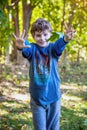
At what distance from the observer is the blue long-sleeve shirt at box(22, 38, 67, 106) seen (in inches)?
150

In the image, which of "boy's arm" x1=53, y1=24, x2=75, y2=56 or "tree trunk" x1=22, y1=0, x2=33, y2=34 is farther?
"tree trunk" x1=22, y1=0, x2=33, y2=34

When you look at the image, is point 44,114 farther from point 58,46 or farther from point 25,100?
point 25,100

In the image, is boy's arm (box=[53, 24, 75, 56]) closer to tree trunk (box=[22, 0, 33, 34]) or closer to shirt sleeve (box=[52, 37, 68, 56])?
shirt sleeve (box=[52, 37, 68, 56])

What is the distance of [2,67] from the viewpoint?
Answer: 10.7 meters

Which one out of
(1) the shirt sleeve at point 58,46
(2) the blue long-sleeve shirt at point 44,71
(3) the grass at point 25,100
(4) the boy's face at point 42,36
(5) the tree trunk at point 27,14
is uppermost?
(5) the tree trunk at point 27,14

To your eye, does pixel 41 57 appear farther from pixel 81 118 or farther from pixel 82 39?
pixel 82 39

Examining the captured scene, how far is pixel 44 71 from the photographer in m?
3.82

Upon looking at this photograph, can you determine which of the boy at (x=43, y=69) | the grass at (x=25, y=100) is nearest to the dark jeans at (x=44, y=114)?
the boy at (x=43, y=69)

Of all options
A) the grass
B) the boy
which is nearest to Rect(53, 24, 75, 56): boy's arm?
the boy

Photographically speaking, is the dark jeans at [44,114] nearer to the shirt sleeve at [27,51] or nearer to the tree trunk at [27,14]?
the shirt sleeve at [27,51]

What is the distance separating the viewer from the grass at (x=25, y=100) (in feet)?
18.1

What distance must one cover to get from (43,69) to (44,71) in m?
0.03

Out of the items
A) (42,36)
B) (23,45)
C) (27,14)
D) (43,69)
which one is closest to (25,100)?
(43,69)

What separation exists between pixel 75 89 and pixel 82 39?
5.32 meters
